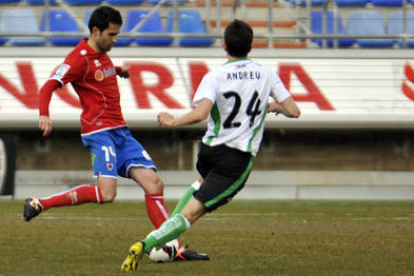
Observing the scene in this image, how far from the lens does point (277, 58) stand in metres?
19.0

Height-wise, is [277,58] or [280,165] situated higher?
[277,58]

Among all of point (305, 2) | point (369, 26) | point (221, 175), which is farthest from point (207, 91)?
point (369, 26)

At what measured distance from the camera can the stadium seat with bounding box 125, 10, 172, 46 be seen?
1917 cm

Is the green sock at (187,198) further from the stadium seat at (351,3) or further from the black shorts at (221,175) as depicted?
the stadium seat at (351,3)

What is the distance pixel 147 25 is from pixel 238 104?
13.1 meters

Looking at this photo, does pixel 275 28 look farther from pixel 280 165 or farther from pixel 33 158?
pixel 33 158

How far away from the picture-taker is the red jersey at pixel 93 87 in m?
7.28

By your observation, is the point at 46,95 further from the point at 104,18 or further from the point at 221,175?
the point at 221,175

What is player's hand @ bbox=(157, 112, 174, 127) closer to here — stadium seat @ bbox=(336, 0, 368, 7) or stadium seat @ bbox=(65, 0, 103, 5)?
stadium seat @ bbox=(65, 0, 103, 5)

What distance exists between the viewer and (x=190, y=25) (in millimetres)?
19312

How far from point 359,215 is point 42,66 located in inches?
334

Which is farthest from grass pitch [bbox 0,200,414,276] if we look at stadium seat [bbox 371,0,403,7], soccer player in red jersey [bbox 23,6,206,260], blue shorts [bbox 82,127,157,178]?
stadium seat [bbox 371,0,403,7]

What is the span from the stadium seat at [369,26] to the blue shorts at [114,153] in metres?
12.9

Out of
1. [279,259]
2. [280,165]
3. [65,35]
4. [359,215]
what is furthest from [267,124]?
[279,259]
